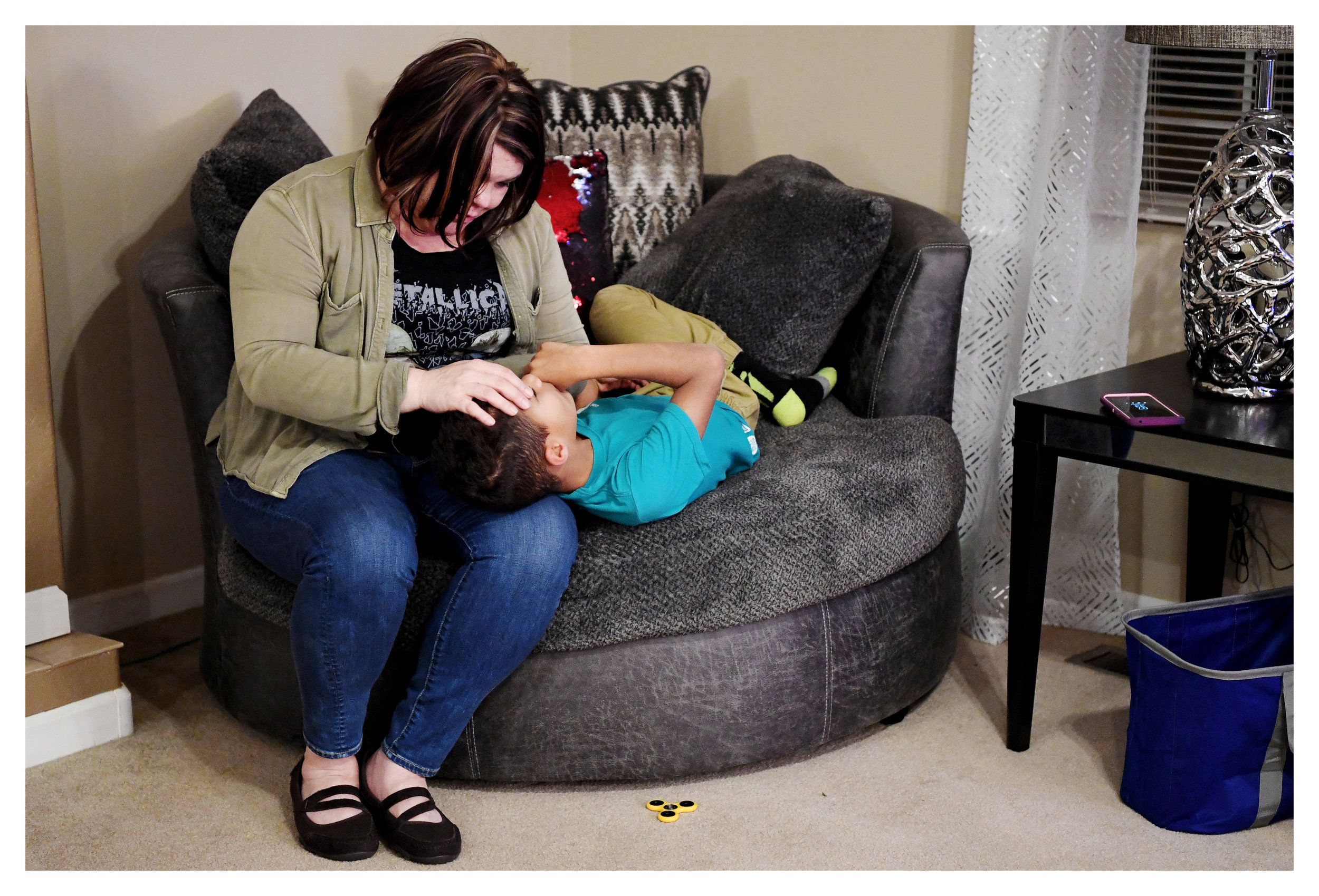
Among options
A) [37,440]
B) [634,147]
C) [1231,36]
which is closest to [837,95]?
[634,147]

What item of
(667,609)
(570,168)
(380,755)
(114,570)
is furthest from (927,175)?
(114,570)

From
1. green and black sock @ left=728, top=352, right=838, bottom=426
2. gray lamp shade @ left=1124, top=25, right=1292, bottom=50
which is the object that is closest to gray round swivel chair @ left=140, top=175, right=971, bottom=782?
green and black sock @ left=728, top=352, right=838, bottom=426

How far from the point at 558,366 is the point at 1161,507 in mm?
1269

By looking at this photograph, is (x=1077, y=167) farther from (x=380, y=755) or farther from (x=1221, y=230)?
(x=380, y=755)

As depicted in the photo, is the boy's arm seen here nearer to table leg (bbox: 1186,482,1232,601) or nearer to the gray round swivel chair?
the gray round swivel chair

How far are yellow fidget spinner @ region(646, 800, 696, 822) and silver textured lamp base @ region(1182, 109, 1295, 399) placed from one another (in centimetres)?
95

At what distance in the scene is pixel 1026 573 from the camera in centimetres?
187

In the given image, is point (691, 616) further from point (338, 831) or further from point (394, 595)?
point (338, 831)

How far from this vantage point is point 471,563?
161 centimetres

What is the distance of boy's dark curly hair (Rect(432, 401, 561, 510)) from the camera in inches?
61.7

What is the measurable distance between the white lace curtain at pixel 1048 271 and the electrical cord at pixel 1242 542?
20 centimetres

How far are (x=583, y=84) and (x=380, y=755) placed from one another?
1840mm

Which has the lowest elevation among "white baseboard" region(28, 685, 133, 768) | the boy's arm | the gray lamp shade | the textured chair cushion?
"white baseboard" region(28, 685, 133, 768)

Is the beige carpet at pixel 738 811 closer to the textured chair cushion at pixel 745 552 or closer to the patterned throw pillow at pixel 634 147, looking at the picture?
the textured chair cushion at pixel 745 552
